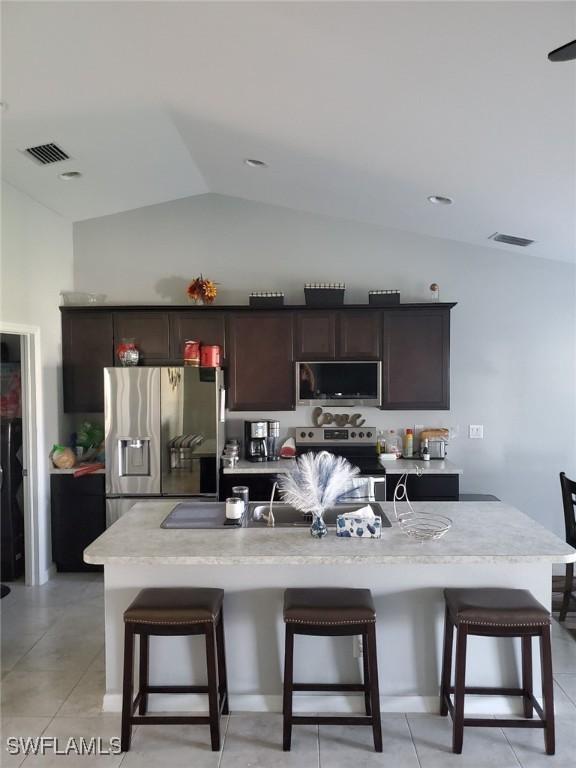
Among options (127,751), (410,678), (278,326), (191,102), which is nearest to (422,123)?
(191,102)

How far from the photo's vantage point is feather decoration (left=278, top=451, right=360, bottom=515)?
2.59 m

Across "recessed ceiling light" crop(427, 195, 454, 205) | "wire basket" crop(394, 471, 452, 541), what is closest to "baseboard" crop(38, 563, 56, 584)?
"wire basket" crop(394, 471, 452, 541)

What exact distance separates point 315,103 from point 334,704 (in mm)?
3008

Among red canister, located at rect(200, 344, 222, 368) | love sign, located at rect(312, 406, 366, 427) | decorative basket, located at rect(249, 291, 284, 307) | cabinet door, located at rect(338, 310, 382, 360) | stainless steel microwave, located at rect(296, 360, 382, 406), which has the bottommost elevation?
love sign, located at rect(312, 406, 366, 427)

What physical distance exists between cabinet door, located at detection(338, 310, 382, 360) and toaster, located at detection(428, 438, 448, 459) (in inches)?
34.7

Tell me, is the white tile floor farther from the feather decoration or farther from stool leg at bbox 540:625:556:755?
the feather decoration

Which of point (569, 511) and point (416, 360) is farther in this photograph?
point (416, 360)

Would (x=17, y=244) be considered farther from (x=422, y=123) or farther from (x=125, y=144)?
(x=422, y=123)

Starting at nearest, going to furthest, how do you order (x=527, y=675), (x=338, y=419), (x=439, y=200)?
(x=527, y=675) → (x=439, y=200) → (x=338, y=419)

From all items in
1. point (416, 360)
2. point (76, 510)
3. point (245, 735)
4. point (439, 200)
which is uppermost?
point (439, 200)

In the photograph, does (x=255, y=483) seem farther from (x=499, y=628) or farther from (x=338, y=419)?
(x=499, y=628)

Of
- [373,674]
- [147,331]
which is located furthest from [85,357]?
[373,674]

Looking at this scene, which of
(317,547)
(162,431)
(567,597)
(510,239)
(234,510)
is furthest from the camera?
(510,239)

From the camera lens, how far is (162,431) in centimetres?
438
